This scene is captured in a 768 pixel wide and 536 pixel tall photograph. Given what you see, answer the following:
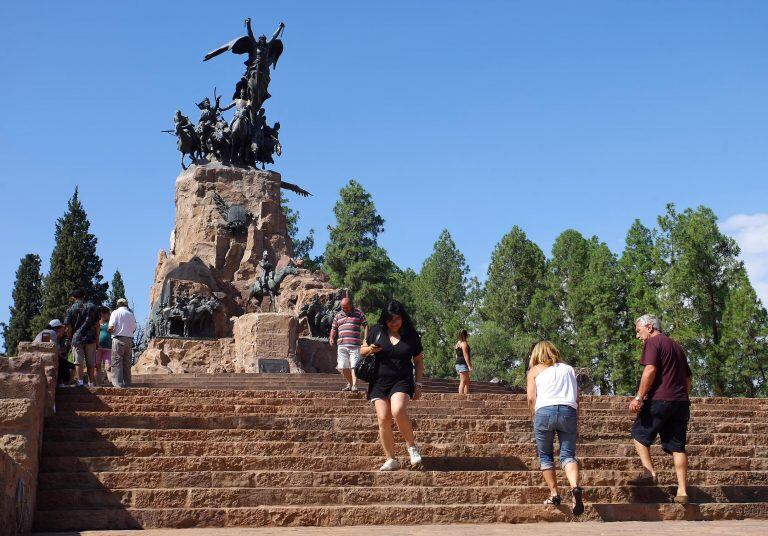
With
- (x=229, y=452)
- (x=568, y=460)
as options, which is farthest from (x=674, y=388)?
(x=229, y=452)

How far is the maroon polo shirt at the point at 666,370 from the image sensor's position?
8359 millimetres

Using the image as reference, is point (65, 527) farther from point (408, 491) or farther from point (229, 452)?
point (408, 491)

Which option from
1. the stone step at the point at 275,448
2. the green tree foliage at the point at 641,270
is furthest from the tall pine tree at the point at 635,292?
the stone step at the point at 275,448

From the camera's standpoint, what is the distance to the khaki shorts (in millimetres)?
13453

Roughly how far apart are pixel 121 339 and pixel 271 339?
10.9 metres

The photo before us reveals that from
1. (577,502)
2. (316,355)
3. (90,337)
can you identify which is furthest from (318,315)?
(577,502)

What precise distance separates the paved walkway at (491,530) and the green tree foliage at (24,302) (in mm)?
49848

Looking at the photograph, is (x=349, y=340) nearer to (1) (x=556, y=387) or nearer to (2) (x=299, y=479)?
(2) (x=299, y=479)

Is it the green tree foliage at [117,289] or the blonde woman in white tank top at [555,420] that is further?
the green tree foliage at [117,289]

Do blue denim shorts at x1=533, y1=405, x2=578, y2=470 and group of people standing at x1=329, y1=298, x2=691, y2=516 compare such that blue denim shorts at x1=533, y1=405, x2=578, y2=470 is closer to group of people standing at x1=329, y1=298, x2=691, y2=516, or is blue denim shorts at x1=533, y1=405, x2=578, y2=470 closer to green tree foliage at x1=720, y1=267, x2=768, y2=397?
group of people standing at x1=329, y1=298, x2=691, y2=516

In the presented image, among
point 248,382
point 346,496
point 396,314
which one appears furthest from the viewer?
point 248,382

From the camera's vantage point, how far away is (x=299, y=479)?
8117mm

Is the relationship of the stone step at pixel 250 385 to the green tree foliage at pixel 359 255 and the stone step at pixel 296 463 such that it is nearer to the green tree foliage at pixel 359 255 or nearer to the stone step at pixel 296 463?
the stone step at pixel 296 463

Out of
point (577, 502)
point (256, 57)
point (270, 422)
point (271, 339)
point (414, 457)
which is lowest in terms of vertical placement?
point (577, 502)
